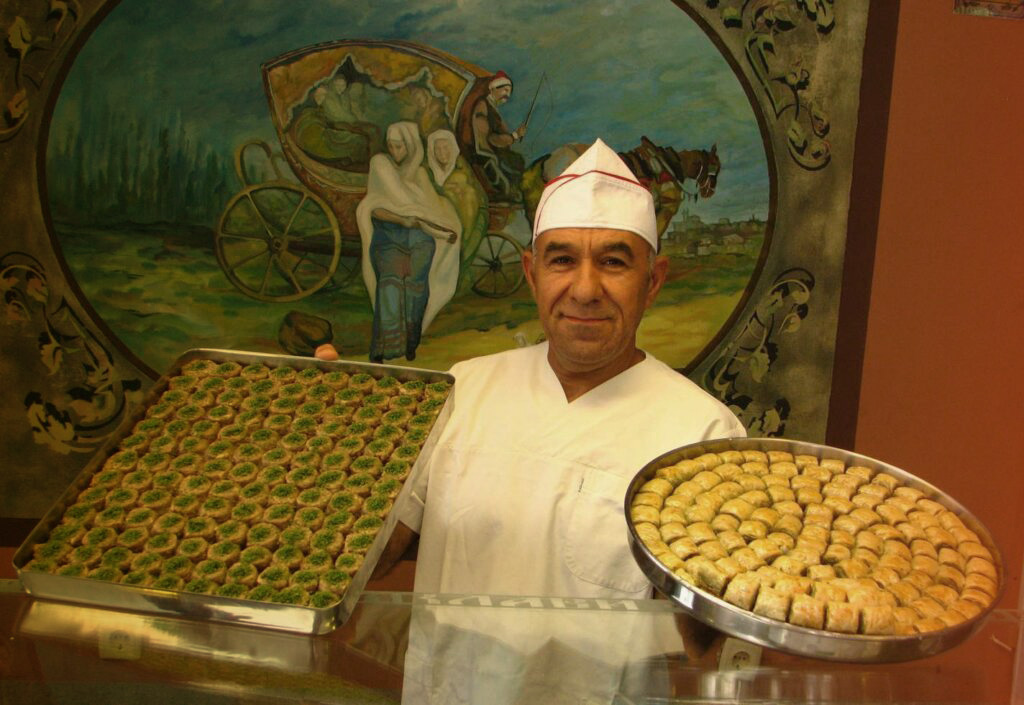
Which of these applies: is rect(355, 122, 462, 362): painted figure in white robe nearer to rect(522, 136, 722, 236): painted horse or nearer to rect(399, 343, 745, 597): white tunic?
rect(522, 136, 722, 236): painted horse

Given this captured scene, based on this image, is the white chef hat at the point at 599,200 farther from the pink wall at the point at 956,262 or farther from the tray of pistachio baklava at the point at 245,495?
the pink wall at the point at 956,262

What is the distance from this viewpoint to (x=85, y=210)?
1.76 meters

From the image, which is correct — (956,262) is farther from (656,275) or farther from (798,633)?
(798,633)

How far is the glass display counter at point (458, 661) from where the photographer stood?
85 cm

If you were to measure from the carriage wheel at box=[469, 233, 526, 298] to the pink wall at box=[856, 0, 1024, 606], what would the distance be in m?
0.75

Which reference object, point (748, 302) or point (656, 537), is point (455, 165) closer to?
point (748, 302)

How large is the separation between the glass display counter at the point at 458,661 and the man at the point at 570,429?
16.4 inches

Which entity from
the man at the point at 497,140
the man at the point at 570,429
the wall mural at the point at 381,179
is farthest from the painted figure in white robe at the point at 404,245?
the man at the point at 570,429

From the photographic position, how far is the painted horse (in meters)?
1.76

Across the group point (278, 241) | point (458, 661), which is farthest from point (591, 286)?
point (278, 241)

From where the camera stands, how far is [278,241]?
1794mm

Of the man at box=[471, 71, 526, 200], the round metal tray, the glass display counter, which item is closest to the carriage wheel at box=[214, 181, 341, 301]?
the man at box=[471, 71, 526, 200]

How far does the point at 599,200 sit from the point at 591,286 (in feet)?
0.48

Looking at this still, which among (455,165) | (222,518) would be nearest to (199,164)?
(455,165)
